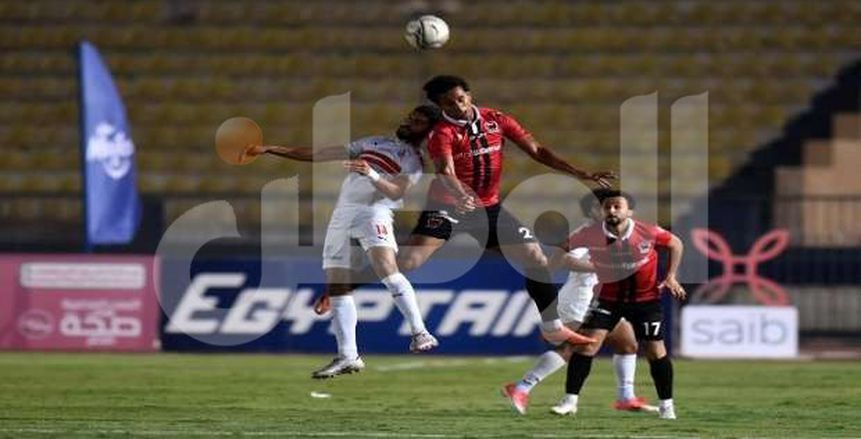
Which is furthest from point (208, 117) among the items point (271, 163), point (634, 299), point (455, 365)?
point (634, 299)

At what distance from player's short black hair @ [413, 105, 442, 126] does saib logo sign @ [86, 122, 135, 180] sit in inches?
395

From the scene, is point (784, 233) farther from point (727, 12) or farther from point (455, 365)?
point (727, 12)

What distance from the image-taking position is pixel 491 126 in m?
14.4

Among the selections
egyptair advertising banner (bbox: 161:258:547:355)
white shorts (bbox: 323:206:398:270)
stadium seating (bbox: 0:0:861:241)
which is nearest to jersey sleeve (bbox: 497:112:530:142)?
white shorts (bbox: 323:206:398:270)

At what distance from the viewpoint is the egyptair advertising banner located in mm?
23391

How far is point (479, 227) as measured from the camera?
1437cm

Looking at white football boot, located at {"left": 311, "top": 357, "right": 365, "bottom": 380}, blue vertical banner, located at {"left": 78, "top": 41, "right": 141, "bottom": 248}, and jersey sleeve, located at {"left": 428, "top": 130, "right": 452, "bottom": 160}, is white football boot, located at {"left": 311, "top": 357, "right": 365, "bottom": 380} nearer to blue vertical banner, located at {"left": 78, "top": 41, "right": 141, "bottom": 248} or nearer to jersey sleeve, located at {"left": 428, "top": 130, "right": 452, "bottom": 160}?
jersey sleeve, located at {"left": 428, "top": 130, "right": 452, "bottom": 160}

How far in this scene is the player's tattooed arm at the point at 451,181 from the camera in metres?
14.0

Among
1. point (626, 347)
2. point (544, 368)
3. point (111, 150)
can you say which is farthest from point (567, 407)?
point (111, 150)

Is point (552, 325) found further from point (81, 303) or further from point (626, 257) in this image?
point (81, 303)

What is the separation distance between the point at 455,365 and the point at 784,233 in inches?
202

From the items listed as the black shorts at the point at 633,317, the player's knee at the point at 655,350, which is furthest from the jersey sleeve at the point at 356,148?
the player's knee at the point at 655,350

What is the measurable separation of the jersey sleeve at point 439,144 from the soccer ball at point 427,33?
27.6 inches

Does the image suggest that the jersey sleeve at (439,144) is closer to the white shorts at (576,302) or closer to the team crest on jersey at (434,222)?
the team crest on jersey at (434,222)
